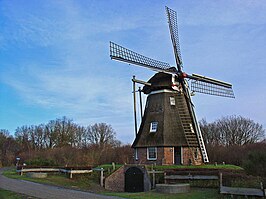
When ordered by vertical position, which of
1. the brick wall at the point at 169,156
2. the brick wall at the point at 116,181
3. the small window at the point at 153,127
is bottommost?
the brick wall at the point at 116,181

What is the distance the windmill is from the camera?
24656 millimetres

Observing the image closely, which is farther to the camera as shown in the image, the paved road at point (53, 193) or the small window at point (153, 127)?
the small window at point (153, 127)

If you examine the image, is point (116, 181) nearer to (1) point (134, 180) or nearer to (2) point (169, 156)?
(1) point (134, 180)

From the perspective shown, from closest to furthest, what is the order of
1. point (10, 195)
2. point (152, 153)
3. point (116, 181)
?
1. point (10, 195)
2. point (116, 181)
3. point (152, 153)

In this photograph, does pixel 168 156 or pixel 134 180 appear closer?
pixel 134 180

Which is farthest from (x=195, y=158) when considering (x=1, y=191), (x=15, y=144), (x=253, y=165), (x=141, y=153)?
(x=15, y=144)

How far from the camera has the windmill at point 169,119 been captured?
24656 millimetres

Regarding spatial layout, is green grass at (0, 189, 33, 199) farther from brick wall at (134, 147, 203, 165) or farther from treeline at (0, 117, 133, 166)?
treeline at (0, 117, 133, 166)

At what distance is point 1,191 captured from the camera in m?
15.3

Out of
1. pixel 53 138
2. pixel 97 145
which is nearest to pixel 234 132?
pixel 97 145

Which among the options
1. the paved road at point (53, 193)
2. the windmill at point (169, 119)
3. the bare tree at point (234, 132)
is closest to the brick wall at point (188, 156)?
the windmill at point (169, 119)

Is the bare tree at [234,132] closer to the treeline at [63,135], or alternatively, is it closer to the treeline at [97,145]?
the treeline at [97,145]

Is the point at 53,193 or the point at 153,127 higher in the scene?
the point at 153,127

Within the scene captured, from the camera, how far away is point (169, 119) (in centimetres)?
2580
